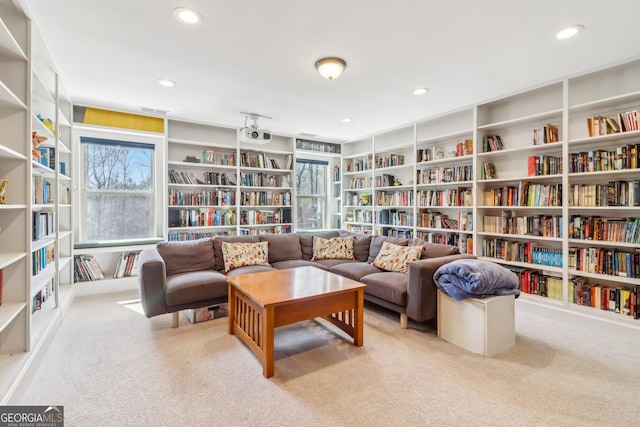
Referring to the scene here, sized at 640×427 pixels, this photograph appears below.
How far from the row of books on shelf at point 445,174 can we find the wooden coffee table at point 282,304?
7.82ft

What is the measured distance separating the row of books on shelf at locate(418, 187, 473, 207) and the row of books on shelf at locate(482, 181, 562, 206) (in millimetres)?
205

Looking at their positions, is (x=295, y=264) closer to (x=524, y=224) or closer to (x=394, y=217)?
(x=394, y=217)

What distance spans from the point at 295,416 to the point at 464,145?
3.68 metres

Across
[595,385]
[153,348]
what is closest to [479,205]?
[595,385]

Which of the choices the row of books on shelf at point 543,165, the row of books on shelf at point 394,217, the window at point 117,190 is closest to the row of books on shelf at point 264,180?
the window at point 117,190

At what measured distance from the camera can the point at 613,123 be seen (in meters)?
2.83

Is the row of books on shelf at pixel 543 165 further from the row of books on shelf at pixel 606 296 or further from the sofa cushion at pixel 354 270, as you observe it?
the sofa cushion at pixel 354 270

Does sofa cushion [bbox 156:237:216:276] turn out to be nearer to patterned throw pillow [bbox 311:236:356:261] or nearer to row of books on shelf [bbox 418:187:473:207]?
patterned throw pillow [bbox 311:236:356:261]

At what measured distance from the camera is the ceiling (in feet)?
6.54

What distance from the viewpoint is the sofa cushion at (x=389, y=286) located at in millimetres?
2789

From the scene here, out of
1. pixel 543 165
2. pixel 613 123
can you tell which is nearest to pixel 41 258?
pixel 543 165

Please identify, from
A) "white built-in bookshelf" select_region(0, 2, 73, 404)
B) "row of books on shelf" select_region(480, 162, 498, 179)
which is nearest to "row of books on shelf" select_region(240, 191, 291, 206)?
"white built-in bookshelf" select_region(0, 2, 73, 404)

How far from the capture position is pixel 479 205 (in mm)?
3791

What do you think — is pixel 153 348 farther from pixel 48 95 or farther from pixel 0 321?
pixel 48 95
